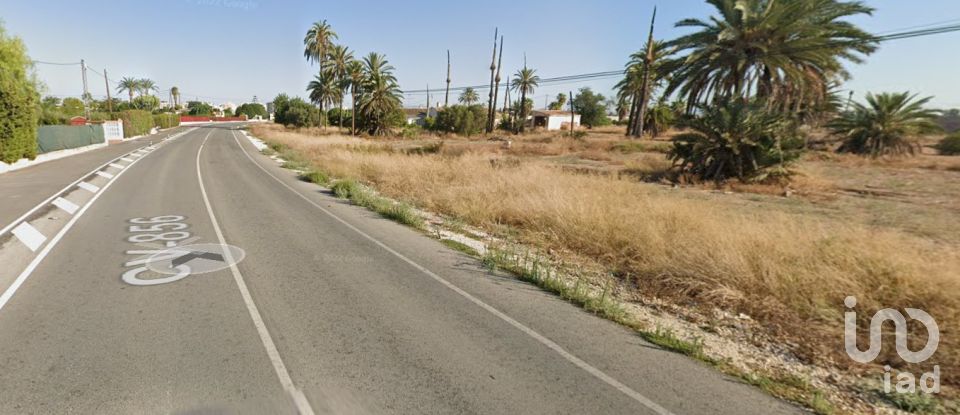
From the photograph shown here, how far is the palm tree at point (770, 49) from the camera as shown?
20.4 m

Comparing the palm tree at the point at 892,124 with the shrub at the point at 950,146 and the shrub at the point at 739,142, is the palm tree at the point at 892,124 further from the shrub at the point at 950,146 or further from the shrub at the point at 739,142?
the shrub at the point at 739,142

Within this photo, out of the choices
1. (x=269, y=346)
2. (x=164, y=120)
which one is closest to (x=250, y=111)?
(x=164, y=120)

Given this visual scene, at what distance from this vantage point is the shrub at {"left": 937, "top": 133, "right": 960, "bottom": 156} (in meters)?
28.9

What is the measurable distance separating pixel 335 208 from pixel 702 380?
407 inches

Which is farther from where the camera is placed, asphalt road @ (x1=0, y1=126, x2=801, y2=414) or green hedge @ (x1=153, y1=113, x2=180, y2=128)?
green hedge @ (x1=153, y1=113, x2=180, y2=128)

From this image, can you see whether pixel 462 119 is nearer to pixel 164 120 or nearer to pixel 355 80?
pixel 355 80

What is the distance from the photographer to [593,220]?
8.73 m

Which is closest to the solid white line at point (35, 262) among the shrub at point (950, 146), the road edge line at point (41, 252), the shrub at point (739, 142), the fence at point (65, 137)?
the road edge line at point (41, 252)

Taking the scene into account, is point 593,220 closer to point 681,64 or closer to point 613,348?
point 613,348

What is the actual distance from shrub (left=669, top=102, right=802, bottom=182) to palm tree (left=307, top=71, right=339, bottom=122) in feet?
178

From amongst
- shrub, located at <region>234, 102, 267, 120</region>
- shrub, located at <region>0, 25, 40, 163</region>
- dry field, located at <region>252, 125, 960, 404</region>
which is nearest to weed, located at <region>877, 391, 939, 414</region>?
dry field, located at <region>252, 125, 960, 404</region>

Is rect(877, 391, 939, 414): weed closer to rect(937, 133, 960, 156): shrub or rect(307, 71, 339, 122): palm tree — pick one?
rect(937, 133, 960, 156): shrub

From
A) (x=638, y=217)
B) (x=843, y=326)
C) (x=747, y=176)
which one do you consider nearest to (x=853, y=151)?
(x=747, y=176)

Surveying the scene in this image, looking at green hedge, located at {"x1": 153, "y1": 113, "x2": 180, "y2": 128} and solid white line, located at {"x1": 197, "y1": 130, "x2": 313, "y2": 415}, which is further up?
green hedge, located at {"x1": 153, "y1": 113, "x2": 180, "y2": 128}
